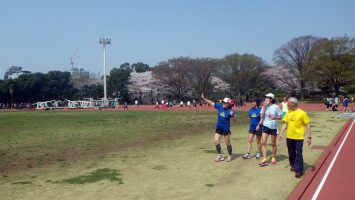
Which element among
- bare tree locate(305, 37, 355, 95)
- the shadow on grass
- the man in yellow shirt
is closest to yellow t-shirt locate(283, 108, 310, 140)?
the man in yellow shirt

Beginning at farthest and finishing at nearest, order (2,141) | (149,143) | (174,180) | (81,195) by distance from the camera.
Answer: (2,141) → (149,143) → (174,180) → (81,195)

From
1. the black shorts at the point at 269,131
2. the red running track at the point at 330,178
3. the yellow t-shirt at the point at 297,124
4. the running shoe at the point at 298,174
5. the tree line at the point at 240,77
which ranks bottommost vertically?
the red running track at the point at 330,178

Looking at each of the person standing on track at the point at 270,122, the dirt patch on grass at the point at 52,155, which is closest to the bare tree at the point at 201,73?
the dirt patch on grass at the point at 52,155

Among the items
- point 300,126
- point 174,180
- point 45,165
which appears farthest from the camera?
point 45,165

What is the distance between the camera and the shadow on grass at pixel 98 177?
8.22m

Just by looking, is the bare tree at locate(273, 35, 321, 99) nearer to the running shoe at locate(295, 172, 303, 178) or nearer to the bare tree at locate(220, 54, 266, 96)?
the bare tree at locate(220, 54, 266, 96)

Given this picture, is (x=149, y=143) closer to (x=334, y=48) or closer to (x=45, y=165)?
(x=45, y=165)

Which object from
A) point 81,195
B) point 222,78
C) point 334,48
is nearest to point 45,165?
point 81,195

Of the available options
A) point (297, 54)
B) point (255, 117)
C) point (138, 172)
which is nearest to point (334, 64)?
point (297, 54)

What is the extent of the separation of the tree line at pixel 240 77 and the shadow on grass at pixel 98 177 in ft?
174

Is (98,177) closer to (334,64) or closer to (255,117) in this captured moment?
(255,117)

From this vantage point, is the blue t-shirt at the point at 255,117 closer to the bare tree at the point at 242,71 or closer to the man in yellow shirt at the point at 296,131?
the man in yellow shirt at the point at 296,131

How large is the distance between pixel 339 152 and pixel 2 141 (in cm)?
1273

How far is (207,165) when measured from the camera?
31.9ft
